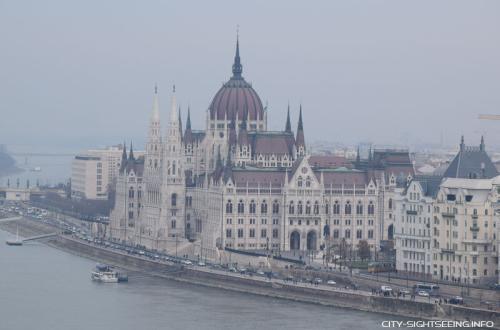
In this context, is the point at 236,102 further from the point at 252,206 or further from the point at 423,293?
the point at 423,293

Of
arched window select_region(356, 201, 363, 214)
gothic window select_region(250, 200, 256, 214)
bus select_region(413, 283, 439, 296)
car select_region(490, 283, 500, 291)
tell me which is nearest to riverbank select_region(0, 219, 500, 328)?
bus select_region(413, 283, 439, 296)

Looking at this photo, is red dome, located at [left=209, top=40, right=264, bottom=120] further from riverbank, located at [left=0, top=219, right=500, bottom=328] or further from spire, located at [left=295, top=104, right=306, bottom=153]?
riverbank, located at [left=0, top=219, right=500, bottom=328]

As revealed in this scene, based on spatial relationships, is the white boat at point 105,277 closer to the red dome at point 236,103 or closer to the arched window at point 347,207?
the arched window at point 347,207

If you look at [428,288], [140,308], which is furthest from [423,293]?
[140,308]

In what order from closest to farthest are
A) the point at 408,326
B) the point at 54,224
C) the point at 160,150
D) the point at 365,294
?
1. the point at 408,326
2. the point at 365,294
3. the point at 160,150
4. the point at 54,224

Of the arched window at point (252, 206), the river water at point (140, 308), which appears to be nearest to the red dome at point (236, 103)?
the arched window at point (252, 206)

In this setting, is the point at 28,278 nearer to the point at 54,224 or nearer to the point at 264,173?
the point at 264,173

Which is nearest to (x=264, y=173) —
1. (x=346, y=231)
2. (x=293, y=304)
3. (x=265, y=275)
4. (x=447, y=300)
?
(x=346, y=231)

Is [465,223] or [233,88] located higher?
[233,88]
